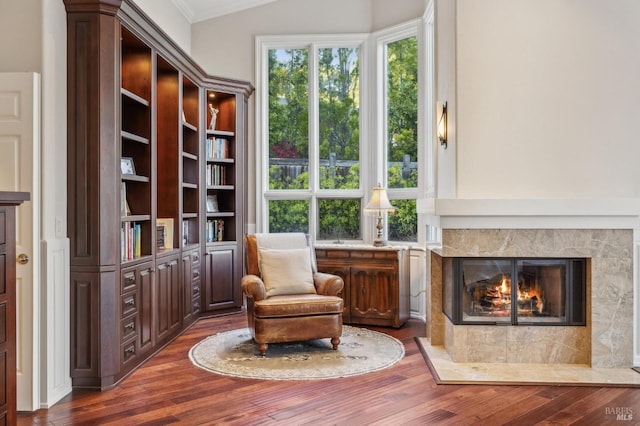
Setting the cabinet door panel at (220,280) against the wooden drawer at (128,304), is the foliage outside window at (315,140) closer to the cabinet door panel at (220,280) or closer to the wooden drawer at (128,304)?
the cabinet door panel at (220,280)

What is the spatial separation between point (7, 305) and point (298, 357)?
2256 mm

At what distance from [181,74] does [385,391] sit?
3.29 m

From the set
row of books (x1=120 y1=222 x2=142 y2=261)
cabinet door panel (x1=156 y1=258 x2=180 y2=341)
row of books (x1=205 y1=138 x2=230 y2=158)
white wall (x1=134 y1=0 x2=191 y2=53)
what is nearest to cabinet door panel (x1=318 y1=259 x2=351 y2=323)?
cabinet door panel (x1=156 y1=258 x2=180 y2=341)

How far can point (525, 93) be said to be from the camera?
12.5 ft

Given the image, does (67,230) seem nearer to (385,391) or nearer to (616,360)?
(385,391)

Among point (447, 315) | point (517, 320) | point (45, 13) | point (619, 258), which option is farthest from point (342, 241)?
point (45, 13)

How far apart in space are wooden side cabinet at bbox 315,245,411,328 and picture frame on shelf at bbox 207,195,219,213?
1300 mm

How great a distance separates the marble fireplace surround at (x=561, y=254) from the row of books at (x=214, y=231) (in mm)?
2724

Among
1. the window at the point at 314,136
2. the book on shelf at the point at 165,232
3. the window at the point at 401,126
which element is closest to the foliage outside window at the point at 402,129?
the window at the point at 401,126

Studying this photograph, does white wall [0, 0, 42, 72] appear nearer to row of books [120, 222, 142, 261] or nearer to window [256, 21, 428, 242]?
row of books [120, 222, 142, 261]

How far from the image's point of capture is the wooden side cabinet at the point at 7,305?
2.21 metres

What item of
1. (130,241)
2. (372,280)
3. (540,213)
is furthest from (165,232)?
(540,213)

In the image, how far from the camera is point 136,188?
411cm

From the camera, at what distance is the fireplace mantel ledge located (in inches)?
145
